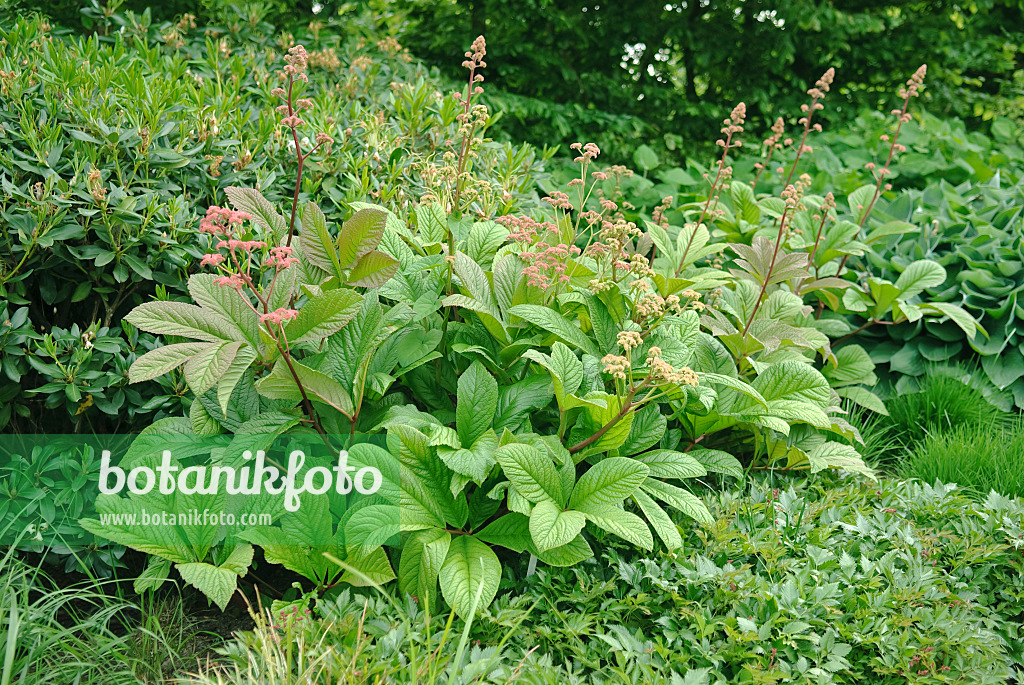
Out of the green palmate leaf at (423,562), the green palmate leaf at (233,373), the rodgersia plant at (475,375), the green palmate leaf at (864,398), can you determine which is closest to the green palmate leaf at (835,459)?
the rodgersia plant at (475,375)

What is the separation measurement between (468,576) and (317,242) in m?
0.96

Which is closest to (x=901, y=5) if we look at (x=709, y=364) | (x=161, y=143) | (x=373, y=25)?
(x=373, y=25)

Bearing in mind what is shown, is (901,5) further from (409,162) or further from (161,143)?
(161,143)

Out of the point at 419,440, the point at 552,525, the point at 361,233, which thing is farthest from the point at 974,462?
the point at 361,233

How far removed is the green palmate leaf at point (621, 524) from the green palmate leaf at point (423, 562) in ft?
1.24

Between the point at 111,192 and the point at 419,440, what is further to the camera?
the point at 111,192

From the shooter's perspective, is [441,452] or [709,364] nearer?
[441,452]

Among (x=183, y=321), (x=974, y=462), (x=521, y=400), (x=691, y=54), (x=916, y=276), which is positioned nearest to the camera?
(x=183, y=321)

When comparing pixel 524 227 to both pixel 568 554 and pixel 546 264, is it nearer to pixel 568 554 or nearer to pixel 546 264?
pixel 546 264

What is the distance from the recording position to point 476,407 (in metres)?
2.00

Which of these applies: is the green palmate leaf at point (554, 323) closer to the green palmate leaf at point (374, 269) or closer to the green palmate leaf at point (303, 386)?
the green palmate leaf at point (374, 269)

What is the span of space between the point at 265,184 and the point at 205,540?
3.90ft

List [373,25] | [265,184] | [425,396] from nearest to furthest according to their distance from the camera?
[425,396]
[265,184]
[373,25]

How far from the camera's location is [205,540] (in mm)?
1872
